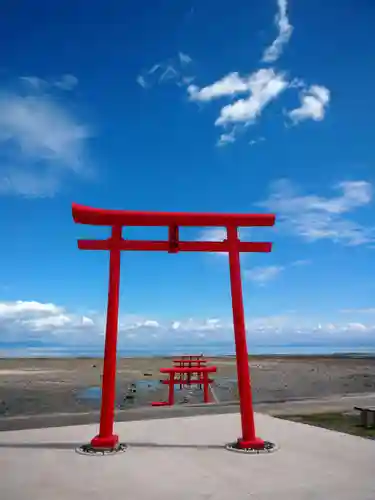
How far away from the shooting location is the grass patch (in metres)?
8.08

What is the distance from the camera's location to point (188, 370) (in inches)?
502

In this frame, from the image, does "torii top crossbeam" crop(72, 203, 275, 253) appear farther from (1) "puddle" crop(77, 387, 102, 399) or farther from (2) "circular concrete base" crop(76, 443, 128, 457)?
(1) "puddle" crop(77, 387, 102, 399)

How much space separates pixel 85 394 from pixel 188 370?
9599 mm

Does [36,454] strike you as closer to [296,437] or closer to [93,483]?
[93,483]

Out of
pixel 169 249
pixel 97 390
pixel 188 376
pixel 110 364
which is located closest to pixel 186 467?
pixel 110 364

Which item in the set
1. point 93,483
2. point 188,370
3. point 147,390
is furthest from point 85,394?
point 93,483

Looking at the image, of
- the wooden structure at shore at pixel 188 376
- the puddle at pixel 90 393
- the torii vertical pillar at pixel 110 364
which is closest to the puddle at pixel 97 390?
the puddle at pixel 90 393

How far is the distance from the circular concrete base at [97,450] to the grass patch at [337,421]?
150 inches

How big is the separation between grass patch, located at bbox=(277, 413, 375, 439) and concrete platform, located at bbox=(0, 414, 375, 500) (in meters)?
0.75

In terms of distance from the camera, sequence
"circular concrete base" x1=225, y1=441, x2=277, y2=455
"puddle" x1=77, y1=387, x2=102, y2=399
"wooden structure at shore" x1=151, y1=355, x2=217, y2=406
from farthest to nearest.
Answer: "puddle" x1=77, y1=387, x2=102, y2=399 → "wooden structure at shore" x1=151, y1=355, x2=217, y2=406 → "circular concrete base" x1=225, y1=441, x2=277, y2=455

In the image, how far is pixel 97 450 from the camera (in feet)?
20.5

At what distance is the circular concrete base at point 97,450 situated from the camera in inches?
241

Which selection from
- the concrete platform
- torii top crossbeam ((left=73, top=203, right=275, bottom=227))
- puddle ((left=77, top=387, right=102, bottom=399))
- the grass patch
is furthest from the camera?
puddle ((left=77, top=387, right=102, bottom=399))

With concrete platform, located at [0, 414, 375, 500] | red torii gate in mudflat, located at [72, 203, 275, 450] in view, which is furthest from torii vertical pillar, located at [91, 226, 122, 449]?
concrete platform, located at [0, 414, 375, 500]
